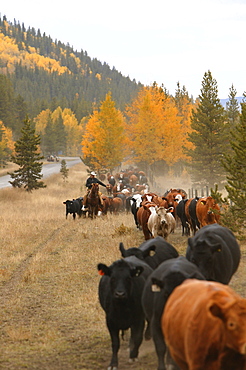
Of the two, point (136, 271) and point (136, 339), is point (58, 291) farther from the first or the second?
point (136, 271)

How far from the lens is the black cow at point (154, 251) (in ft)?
28.5

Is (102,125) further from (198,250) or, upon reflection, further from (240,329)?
(240,329)

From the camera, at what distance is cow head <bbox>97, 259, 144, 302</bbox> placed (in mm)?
7087

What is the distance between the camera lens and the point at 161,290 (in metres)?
6.32

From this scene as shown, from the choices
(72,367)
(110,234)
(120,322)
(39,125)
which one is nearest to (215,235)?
(120,322)

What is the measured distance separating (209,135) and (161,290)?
111 ft

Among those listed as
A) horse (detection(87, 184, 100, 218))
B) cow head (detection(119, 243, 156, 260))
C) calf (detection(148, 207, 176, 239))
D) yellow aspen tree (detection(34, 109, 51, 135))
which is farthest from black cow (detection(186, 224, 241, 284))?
yellow aspen tree (detection(34, 109, 51, 135))

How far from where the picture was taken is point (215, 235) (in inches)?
380

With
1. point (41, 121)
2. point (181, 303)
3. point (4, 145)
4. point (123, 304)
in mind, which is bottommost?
point (123, 304)

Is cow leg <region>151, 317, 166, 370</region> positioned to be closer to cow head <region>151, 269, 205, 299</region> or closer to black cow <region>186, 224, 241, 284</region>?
cow head <region>151, 269, 205, 299</region>

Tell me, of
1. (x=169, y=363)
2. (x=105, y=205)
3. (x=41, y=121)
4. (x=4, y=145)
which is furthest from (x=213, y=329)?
(x=41, y=121)

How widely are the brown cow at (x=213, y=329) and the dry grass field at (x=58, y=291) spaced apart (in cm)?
277

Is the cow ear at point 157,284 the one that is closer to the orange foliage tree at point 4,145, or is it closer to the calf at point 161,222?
the calf at point 161,222

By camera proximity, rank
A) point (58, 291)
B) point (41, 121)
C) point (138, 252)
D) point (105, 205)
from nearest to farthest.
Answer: point (138, 252) → point (58, 291) → point (105, 205) → point (41, 121)
